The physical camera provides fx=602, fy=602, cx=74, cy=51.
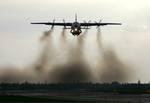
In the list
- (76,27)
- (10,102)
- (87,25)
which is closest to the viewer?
(10,102)

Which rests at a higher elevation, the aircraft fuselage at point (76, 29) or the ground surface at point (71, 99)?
the aircraft fuselage at point (76, 29)

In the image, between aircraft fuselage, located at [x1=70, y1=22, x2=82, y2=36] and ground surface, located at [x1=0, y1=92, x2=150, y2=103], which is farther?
aircraft fuselage, located at [x1=70, y1=22, x2=82, y2=36]

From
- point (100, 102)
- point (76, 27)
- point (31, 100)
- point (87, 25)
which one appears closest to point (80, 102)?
point (100, 102)

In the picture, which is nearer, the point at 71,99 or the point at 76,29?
the point at 71,99

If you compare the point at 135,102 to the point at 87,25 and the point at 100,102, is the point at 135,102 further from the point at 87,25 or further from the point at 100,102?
the point at 87,25

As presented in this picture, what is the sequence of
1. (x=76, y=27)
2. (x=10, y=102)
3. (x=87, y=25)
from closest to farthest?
1. (x=10, y=102)
2. (x=76, y=27)
3. (x=87, y=25)

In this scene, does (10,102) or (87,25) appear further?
(87,25)

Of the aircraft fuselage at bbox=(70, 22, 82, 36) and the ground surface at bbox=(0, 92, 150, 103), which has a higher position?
the aircraft fuselage at bbox=(70, 22, 82, 36)

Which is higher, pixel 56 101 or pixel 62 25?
pixel 62 25

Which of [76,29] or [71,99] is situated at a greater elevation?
[76,29]

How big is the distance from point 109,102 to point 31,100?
54.0 ft

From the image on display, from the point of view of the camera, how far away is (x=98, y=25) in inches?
5955

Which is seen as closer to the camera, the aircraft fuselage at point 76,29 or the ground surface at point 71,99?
the ground surface at point 71,99

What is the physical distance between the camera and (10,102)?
11525cm
